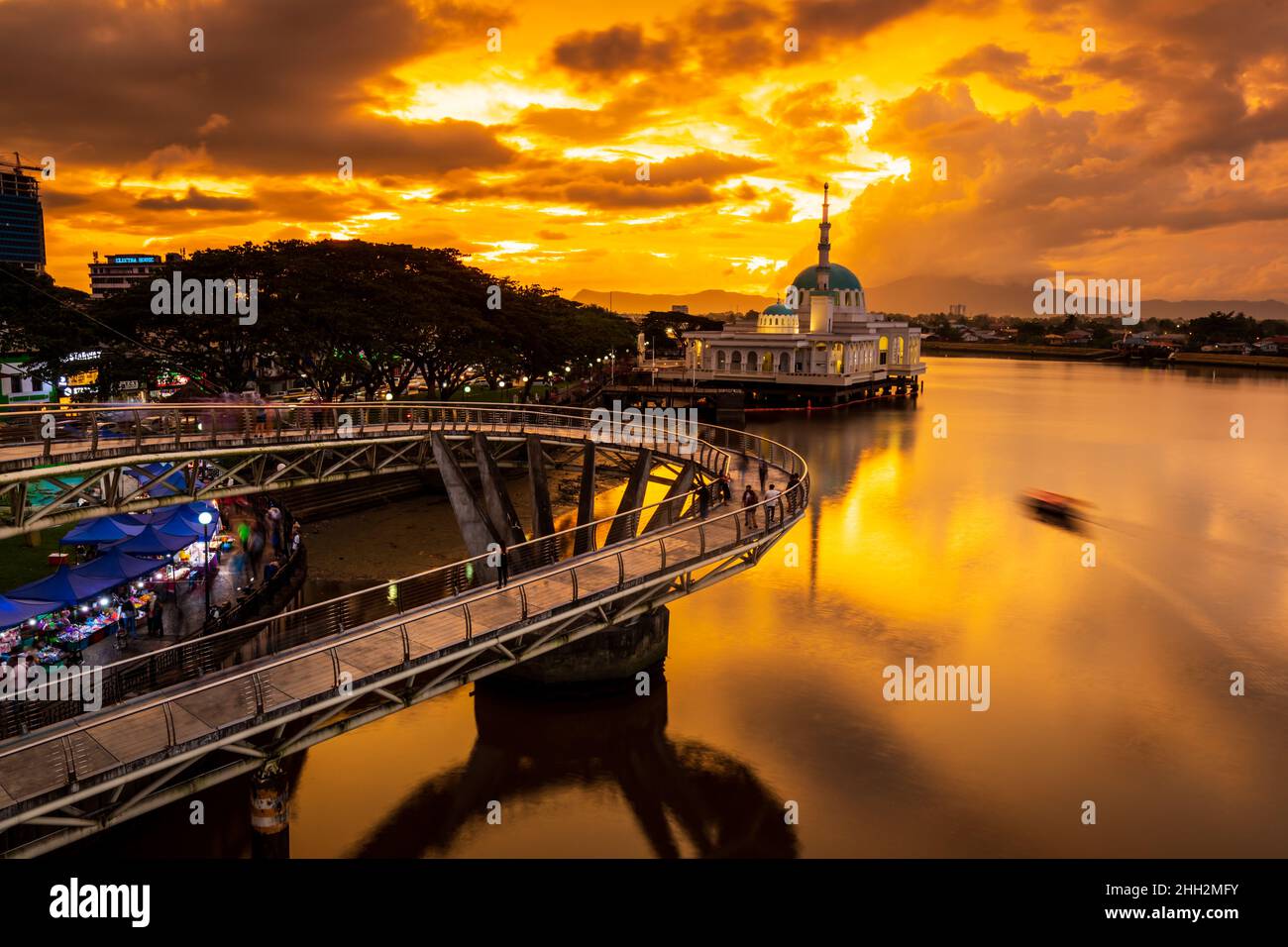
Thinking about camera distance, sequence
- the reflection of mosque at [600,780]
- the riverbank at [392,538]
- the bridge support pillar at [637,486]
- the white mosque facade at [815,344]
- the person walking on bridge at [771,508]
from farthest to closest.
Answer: the white mosque facade at [815,344] < the riverbank at [392,538] < the bridge support pillar at [637,486] < the person walking on bridge at [771,508] < the reflection of mosque at [600,780]

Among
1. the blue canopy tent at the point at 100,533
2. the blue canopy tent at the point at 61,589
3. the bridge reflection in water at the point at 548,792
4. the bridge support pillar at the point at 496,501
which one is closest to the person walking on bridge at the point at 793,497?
the bridge reflection in water at the point at 548,792

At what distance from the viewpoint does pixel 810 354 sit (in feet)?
397

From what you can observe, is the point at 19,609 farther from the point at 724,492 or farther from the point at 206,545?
the point at 724,492

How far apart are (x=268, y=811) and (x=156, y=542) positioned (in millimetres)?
15048

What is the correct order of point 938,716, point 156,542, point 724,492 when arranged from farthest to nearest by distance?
point 156,542
point 938,716
point 724,492

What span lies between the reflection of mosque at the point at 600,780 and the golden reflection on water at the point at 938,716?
0.32 feet

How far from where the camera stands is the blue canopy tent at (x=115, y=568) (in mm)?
25422

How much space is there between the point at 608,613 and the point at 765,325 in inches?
4505

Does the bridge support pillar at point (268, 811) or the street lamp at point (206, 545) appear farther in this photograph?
the street lamp at point (206, 545)

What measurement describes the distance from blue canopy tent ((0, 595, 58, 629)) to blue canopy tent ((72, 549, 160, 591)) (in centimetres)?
175

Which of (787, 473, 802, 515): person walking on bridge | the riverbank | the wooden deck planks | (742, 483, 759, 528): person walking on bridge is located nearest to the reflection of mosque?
the wooden deck planks

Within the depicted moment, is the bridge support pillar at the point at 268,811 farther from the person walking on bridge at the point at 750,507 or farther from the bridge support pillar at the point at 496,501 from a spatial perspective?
the bridge support pillar at the point at 496,501

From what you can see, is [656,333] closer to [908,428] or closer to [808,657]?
[908,428]

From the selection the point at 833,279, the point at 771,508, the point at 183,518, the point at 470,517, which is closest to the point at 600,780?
the point at 771,508
